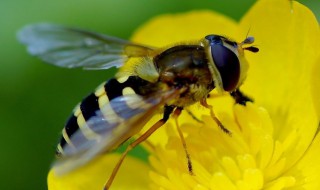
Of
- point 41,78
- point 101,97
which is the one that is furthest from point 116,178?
point 41,78

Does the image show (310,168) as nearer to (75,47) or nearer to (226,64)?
(226,64)

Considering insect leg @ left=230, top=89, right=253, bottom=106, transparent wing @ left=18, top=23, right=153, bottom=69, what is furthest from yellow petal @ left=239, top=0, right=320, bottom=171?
transparent wing @ left=18, top=23, right=153, bottom=69

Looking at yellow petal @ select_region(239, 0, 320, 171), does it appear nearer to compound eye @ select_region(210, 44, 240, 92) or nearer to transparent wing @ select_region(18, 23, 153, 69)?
compound eye @ select_region(210, 44, 240, 92)

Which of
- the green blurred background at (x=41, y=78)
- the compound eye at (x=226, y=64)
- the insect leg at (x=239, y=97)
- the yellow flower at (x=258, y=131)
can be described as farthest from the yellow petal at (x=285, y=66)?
the green blurred background at (x=41, y=78)

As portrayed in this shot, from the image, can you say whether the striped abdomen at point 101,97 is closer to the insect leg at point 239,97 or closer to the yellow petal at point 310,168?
the insect leg at point 239,97

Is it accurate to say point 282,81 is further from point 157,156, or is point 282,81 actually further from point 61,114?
point 61,114

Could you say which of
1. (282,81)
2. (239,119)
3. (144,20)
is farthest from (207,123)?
(144,20)
